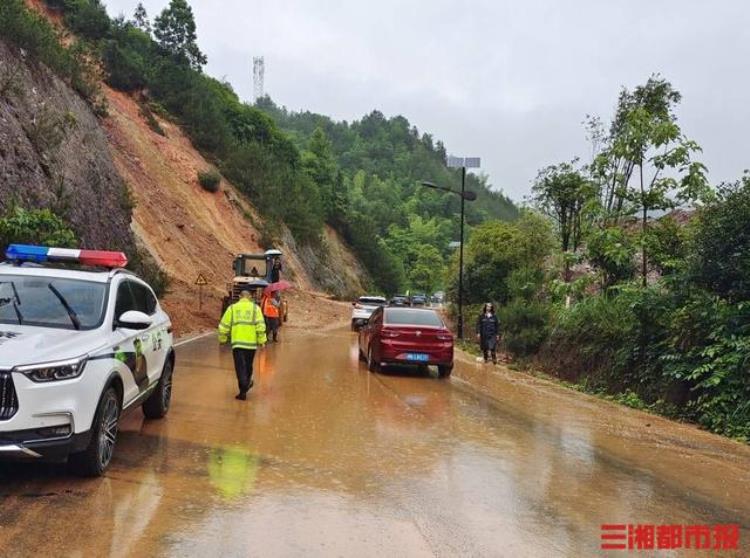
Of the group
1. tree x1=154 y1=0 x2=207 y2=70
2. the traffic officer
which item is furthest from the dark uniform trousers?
tree x1=154 y1=0 x2=207 y2=70

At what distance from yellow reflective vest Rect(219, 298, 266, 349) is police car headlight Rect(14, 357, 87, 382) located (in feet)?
14.9

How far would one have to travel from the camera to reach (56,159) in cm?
2061

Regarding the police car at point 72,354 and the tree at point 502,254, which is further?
the tree at point 502,254

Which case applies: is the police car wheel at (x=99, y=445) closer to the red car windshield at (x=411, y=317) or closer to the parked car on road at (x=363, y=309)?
the red car windshield at (x=411, y=317)

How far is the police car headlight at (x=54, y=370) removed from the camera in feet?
16.8

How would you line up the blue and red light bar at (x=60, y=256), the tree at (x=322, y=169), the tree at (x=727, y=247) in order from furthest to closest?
the tree at (x=322, y=169), the tree at (x=727, y=247), the blue and red light bar at (x=60, y=256)

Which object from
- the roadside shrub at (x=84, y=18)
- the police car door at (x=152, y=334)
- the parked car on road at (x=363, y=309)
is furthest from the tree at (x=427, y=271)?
the police car door at (x=152, y=334)

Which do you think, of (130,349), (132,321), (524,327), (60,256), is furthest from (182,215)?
(132,321)

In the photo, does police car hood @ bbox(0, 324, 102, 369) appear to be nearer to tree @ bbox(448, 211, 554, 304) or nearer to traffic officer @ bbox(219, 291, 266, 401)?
traffic officer @ bbox(219, 291, 266, 401)

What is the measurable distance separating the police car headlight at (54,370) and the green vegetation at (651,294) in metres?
9.20

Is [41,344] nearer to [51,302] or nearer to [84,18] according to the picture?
[51,302]

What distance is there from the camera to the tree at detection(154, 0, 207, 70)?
2119 inches

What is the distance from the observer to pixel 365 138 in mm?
187875

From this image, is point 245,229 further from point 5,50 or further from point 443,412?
point 443,412
